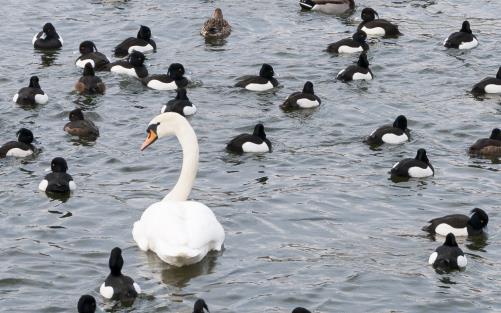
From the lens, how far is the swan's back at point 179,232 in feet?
59.0

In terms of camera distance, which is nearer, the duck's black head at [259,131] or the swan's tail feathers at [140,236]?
the swan's tail feathers at [140,236]

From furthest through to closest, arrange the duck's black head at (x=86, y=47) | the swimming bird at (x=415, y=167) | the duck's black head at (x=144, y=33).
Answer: the duck's black head at (x=144, y=33), the duck's black head at (x=86, y=47), the swimming bird at (x=415, y=167)

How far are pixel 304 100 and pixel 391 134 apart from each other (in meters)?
2.38

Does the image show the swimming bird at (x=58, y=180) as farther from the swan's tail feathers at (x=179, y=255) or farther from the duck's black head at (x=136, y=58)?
the duck's black head at (x=136, y=58)

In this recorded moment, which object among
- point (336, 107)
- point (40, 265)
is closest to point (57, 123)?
point (336, 107)

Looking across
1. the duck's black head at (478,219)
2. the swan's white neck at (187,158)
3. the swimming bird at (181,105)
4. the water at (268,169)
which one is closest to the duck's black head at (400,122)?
the water at (268,169)

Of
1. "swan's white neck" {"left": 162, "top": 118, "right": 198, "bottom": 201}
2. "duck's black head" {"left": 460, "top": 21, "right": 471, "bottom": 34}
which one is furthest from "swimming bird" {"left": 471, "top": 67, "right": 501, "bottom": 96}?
"swan's white neck" {"left": 162, "top": 118, "right": 198, "bottom": 201}

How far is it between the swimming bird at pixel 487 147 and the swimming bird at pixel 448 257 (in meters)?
5.28

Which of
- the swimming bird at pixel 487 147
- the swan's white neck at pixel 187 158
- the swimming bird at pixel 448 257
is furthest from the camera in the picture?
the swimming bird at pixel 487 147

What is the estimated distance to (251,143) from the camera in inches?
913

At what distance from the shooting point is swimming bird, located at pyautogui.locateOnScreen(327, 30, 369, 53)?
97.4 ft

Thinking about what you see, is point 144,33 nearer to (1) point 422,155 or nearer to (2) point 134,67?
(2) point 134,67

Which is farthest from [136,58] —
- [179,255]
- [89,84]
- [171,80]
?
[179,255]

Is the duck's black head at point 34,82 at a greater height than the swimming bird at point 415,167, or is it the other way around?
the duck's black head at point 34,82
